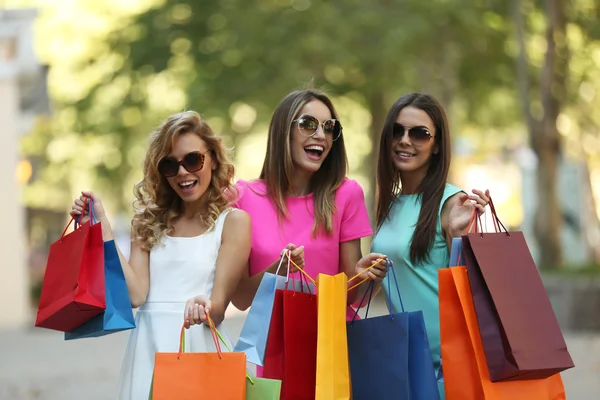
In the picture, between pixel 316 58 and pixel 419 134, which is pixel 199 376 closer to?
pixel 419 134

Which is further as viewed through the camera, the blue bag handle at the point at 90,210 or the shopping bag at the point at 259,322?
the blue bag handle at the point at 90,210

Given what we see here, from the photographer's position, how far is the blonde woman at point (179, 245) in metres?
4.45

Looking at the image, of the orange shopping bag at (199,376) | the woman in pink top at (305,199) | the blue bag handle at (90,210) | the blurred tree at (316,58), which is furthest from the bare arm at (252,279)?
the blurred tree at (316,58)

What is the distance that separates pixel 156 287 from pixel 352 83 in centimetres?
1477

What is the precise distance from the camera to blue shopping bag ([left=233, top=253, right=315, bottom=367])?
13.5ft

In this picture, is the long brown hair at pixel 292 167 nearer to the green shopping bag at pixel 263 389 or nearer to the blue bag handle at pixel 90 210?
the blue bag handle at pixel 90 210

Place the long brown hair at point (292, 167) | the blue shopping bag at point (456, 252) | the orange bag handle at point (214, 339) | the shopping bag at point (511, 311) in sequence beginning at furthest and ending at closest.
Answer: the long brown hair at point (292, 167) → the blue shopping bag at point (456, 252) → the orange bag handle at point (214, 339) → the shopping bag at point (511, 311)

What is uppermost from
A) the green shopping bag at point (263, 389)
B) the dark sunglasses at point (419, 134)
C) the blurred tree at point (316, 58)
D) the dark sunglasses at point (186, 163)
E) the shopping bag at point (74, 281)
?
the blurred tree at point (316, 58)

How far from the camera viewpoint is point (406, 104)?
4.71m

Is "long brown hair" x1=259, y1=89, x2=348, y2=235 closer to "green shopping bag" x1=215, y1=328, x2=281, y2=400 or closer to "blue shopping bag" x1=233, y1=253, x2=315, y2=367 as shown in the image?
"blue shopping bag" x1=233, y1=253, x2=315, y2=367

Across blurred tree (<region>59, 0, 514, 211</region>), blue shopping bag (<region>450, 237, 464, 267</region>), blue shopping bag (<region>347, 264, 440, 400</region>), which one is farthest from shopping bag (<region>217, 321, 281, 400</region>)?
blurred tree (<region>59, 0, 514, 211</region>)

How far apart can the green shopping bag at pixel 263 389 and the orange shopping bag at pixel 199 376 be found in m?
0.04

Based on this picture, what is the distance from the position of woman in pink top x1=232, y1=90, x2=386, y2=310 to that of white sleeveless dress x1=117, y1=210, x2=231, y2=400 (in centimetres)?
25

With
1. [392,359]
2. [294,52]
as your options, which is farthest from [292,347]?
[294,52]
